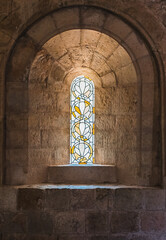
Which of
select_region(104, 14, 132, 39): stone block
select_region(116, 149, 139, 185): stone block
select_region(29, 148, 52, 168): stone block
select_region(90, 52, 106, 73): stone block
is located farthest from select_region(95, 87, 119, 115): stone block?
select_region(29, 148, 52, 168): stone block

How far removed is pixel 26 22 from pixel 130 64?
165 cm

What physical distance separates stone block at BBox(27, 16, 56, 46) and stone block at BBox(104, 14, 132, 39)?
79cm

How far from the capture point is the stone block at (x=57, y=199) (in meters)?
4.59

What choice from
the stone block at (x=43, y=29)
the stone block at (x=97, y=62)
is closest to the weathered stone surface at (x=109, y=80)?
the stone block at (x=97, y=62)

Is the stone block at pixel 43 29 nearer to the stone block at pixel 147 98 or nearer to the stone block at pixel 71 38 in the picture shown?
the stone block at pixel 71 38

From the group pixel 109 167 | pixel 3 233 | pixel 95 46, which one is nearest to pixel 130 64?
pixel 95 46

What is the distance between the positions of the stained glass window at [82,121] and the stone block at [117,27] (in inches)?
49.1

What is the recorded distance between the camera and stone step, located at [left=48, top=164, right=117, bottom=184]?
5.11 m

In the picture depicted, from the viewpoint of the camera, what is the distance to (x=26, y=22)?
461cm

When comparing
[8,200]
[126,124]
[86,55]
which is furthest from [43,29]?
[8,200]

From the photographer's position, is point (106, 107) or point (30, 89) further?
point (106, 107)

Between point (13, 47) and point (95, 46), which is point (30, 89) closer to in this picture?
point (13, 47)

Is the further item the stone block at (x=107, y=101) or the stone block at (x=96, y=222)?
the stone block at (x=107, y=101)

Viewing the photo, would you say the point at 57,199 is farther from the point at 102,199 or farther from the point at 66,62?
the point at 66,62
